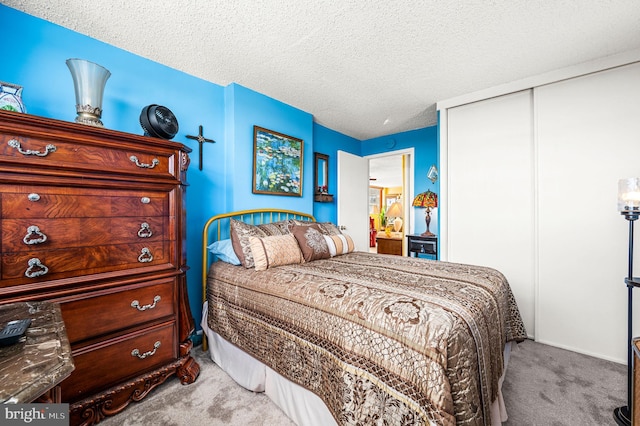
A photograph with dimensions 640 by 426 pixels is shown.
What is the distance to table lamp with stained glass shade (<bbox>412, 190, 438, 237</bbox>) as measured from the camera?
3.72 meters

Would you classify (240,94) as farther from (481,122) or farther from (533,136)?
(533,136)

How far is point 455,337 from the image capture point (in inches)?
39.6

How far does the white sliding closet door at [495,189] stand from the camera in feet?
8.59

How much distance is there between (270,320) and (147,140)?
4.40 ft

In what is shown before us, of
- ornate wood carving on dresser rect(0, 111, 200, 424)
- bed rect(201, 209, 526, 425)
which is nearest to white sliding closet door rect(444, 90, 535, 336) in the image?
bed rect(201, 209, 526, 425)

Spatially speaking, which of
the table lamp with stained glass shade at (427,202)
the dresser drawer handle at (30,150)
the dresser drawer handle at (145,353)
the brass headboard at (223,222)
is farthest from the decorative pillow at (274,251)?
the table lamp with stained glass shade at (427,202)

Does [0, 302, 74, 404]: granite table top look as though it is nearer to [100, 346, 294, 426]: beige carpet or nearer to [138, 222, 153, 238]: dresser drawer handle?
[138, 222, 153, 238]: dresser drawer handle

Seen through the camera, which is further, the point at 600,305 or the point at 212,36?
the point at 600,305

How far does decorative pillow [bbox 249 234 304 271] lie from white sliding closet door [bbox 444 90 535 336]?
199 cm

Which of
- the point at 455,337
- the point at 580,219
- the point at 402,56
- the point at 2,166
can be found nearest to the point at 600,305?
the point at 580,219

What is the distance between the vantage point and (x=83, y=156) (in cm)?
136

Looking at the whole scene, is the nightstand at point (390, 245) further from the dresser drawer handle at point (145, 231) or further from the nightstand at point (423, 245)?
the dresser drawer handle at point (145, 231)

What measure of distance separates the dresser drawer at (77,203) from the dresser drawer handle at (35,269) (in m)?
0.22

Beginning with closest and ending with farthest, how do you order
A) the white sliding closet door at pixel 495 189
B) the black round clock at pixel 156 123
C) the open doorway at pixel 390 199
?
the black round clock at pixel 156 123 → the white sliding closet door at pixel 495 189 → the open doorway at pixel 390 199
